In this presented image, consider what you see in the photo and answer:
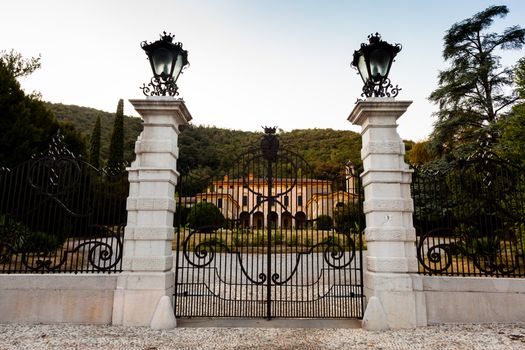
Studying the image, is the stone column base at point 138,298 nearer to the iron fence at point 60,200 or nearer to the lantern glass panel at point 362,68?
the iron fence at point 60,200

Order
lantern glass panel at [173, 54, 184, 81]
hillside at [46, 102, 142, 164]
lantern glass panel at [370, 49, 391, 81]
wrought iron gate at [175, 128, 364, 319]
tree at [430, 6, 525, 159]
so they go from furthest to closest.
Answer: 1. hillside at [46, 102, 142, 164]
2. tree at [430, 6, 525, 159]
3. lantern glass panel at [173, 54, 184, 81]
4. lantern glass panel at [370, 49, 391, 81]
5. wrought iron gate at [175, 128, 364, 319]

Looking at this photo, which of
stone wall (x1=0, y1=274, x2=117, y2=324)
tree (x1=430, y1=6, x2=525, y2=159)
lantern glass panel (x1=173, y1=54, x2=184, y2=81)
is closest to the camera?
stone wall (x1=0, y1=274, x2=117, y2=324)

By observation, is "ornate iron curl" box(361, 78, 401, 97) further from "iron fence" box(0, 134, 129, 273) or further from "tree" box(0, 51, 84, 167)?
"tree" box(0, 51, 84, 167)

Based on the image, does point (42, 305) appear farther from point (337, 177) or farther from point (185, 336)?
point (337, 177)

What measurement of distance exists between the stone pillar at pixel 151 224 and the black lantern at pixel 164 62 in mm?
350

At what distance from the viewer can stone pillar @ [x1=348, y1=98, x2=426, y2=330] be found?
536 centimetres

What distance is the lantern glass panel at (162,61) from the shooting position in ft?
19.5

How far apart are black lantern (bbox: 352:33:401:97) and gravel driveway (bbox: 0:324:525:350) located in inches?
166

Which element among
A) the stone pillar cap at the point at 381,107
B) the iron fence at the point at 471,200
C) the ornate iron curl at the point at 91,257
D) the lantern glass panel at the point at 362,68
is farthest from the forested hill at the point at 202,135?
the ornate iron curl at the point at 91,257

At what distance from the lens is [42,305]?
5484 millimetres

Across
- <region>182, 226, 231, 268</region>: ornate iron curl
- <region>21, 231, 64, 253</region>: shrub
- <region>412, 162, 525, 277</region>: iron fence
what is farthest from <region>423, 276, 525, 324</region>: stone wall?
<region>21, 231, 64, 253</region>: shrub

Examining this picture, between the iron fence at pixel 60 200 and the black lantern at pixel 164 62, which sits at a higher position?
the black lantern at pixel 164 62

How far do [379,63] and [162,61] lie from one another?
13.4 ft

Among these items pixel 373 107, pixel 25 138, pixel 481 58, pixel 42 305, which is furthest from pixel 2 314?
pixel 481 58
